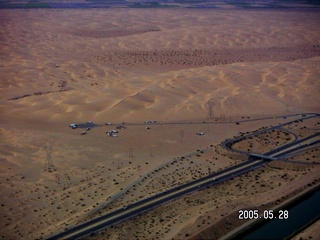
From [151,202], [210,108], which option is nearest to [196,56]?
[210,108]

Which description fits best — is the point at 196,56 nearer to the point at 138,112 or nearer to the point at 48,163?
the point at 138,112

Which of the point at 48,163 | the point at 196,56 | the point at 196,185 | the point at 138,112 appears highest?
the point at 196,185

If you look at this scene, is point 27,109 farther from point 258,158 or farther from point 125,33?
point 125,33

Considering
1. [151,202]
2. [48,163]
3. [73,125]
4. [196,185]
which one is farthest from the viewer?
[73,125]

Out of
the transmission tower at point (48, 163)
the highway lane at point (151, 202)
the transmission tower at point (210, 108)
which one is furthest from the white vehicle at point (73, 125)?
the highway lane at point (151, 202)

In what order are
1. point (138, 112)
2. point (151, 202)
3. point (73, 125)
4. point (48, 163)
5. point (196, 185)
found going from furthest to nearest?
point (138, 112)
point (73, 125)
point (48, 163)
point (196, 185)
point (151, 202)

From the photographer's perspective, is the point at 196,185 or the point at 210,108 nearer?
the point at 196,185

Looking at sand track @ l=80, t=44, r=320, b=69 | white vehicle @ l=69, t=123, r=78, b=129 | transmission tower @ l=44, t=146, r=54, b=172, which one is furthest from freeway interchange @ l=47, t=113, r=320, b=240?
sand track @ l=80, t=44, r=320, b=69
